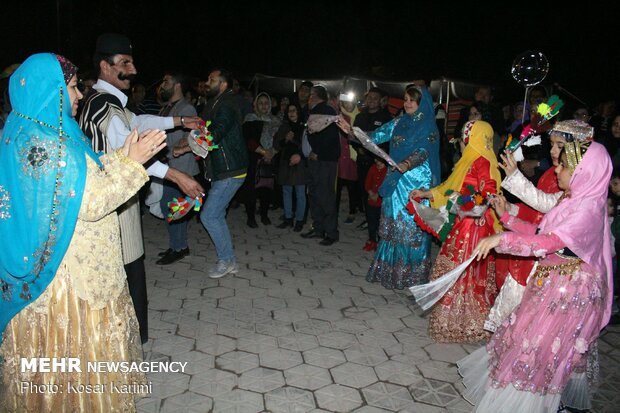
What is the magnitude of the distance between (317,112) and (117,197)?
15.7 ft

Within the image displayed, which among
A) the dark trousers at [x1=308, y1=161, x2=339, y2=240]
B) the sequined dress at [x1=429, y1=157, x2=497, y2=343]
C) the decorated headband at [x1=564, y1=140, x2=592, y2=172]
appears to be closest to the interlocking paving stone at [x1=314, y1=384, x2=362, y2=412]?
the sequined dress at [x1=429, y1=157, x2=497, y2=343]

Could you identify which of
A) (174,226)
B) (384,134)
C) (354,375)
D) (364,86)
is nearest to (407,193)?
(384,134)

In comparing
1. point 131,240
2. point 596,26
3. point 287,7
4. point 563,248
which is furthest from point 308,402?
point 287,7

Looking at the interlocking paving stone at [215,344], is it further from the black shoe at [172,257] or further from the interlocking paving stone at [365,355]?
the black shoe at [172,257]

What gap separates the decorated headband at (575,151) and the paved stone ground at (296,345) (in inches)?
69.2

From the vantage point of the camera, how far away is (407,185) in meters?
5.26

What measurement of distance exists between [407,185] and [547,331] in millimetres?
2592

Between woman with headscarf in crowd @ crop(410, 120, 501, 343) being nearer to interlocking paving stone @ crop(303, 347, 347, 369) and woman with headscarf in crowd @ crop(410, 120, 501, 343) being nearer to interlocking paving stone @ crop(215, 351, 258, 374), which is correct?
interlocking paving stone @ crop(303, 347, 347, 369)

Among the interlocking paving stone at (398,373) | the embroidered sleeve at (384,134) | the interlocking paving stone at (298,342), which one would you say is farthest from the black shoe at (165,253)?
the interlocking paving stone at (398,373)

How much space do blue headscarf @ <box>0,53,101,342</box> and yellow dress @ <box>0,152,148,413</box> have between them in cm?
10

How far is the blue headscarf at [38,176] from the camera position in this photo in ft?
7.30

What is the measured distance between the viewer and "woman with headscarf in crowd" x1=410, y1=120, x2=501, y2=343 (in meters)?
4.22

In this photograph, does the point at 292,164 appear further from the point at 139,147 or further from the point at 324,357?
the point at 139,147

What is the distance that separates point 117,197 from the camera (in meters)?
2.34
